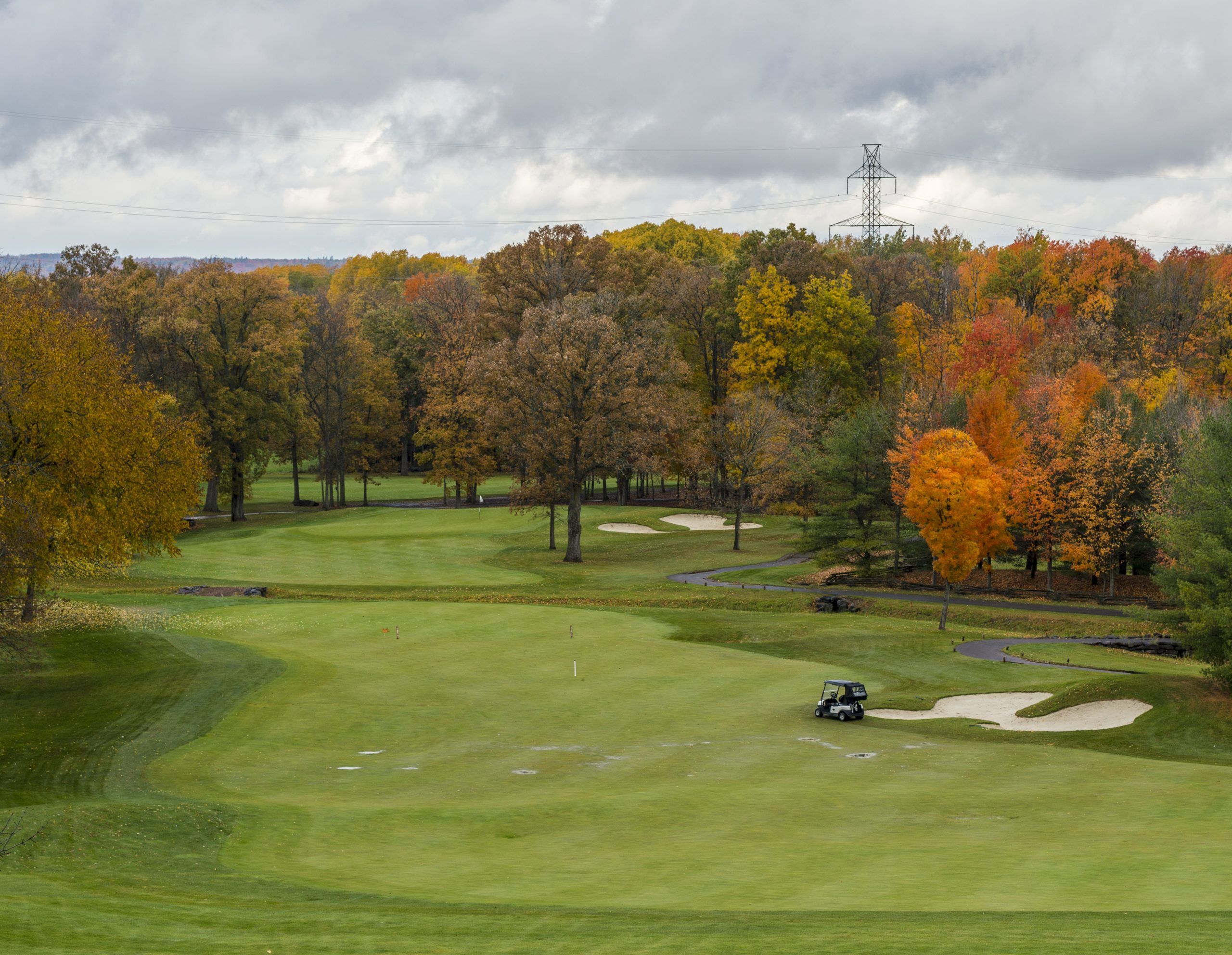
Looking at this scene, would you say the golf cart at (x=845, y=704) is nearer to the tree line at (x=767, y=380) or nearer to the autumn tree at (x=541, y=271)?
the tree line at (x=767, y=380)

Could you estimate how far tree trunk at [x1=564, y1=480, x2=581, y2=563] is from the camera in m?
78.3

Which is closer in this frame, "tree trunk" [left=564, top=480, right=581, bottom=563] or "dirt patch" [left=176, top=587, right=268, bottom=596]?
"dirt patch" [left=176, top=587, right=268, bottom=596]

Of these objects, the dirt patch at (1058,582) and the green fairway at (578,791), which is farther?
the dirt patch at (1058,582)

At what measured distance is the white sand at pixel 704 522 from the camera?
94688 mm

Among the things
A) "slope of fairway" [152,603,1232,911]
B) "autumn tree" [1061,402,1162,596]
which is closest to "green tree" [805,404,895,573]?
"autumn tree" [1061,402,1162,596]

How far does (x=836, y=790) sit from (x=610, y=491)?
99.2 metres

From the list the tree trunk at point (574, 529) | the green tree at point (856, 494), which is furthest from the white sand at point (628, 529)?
the green tree at point (856, 494)

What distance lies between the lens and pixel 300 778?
28.1 m

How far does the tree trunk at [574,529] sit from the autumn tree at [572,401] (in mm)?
66

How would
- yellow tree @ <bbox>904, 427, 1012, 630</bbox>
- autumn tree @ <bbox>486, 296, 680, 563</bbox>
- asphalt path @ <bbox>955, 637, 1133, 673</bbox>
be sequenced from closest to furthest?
asphalt path @ <bbox>955, 637, 1133, 673</bbox> < yellow tree @ <bbox>904, 427, 1012, 630</bbox> < autumn tree @ <bbox>486, 296, 680, 563</bbox>

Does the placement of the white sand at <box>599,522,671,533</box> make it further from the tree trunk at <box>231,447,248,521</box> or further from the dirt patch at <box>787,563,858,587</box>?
the tree trunk at <box>231,447,248,521</box>

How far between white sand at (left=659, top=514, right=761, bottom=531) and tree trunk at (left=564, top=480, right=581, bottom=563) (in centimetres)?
1719

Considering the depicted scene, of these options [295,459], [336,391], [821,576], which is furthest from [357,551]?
[336,391]

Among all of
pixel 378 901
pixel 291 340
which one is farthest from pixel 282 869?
pixel 291 340
